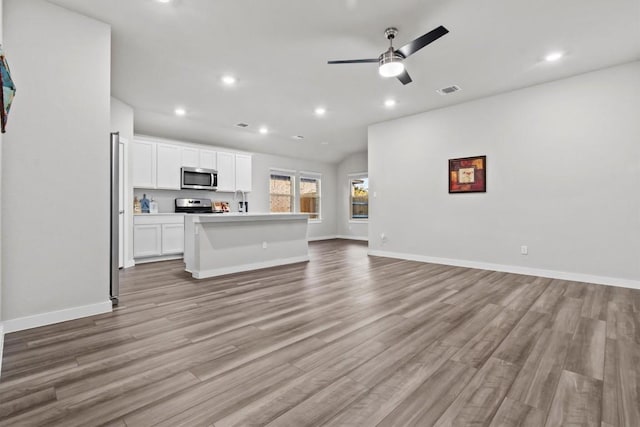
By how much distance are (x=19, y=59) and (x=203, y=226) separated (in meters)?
2.51

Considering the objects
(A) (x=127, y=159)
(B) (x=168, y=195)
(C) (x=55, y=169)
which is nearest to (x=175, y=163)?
(B) (x=168, y=195)

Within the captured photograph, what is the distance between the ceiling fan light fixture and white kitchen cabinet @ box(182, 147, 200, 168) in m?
5.02

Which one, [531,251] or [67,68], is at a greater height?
A: [67,68]

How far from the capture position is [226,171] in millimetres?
7305

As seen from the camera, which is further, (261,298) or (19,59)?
(261,298)

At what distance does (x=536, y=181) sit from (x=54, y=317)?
613cm

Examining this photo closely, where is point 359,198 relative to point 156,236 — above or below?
above

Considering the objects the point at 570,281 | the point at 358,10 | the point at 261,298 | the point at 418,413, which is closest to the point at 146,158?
the point at 261,298

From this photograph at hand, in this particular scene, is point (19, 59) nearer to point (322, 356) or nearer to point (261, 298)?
point (261, 298)

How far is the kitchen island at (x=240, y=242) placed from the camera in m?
4.35

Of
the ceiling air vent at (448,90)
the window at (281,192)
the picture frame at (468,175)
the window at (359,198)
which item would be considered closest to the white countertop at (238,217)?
the picture frame at (468,175)

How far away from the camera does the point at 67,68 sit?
272 cm

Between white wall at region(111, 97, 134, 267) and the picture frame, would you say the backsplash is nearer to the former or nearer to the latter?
white wall at region(111, 97, 134, 267)

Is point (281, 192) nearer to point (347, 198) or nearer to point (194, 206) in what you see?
point (347, 198)
